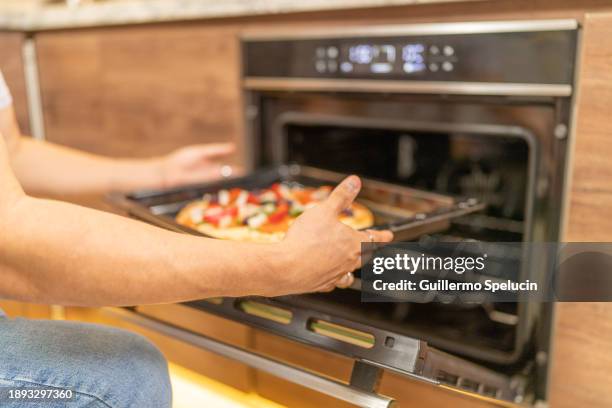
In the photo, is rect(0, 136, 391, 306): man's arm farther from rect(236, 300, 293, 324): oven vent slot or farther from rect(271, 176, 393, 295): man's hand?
rect(236, 300, 293, 324): oven vent slot

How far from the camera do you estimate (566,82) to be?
0.88 meters

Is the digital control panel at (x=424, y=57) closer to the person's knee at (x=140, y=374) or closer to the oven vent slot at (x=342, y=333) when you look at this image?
the oven vent slot at (x=342, y=333)

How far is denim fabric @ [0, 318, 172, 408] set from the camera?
68cm

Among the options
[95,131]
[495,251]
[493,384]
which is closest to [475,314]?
[493,384]

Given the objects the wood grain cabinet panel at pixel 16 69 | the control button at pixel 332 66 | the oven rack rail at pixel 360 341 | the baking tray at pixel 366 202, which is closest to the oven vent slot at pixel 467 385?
the oven rack rail at pixel 360 341

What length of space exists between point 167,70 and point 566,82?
2.86 feet

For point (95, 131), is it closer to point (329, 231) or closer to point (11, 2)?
point (11, 2)

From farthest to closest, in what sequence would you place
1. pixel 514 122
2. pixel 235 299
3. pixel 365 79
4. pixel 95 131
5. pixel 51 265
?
1. pixel 95 131
2. pixel 365 79
3. pixel 514 122
4. pixel 235 299
5. pixel 51 265

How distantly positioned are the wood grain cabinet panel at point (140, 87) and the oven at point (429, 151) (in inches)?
3.5

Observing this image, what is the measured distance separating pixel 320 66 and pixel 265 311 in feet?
1.66

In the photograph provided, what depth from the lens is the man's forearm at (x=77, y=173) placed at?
122 centimetres

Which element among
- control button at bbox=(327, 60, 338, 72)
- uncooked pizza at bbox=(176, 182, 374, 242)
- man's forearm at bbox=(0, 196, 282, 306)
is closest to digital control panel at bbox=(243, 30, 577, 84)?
control button at bbox=(327, 60, 338, 72)

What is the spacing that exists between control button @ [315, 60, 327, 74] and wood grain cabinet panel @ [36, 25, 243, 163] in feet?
0.70

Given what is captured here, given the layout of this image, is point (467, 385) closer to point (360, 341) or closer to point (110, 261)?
point (360, 341)
